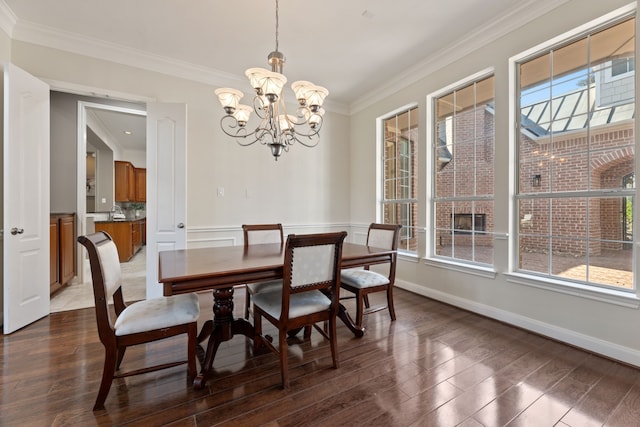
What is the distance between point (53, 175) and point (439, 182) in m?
4.90

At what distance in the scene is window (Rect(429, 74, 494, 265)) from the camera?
2930 mm

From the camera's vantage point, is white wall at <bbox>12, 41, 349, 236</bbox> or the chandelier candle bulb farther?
white wall at <bbox>12, 41, 349, 236</bbox>

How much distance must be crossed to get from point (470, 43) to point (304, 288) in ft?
9.78

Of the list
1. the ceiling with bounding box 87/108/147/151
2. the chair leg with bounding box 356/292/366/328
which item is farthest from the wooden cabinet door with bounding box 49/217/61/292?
the chair leg with bounding box 356/292/366/328

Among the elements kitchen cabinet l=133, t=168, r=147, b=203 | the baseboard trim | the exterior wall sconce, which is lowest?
the baseboard trim

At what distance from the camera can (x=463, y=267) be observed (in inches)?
120

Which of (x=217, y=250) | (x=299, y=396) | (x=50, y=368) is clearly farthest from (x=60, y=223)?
(x=299, y=396)

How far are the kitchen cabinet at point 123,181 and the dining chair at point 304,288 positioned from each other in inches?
281

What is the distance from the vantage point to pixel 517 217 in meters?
2.66

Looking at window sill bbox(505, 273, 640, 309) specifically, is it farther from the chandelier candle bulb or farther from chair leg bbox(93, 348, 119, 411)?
chair leg bbox(93, 348, 119, 411)

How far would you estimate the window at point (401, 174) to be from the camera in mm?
3793

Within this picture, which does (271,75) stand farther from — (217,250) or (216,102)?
(216,102)

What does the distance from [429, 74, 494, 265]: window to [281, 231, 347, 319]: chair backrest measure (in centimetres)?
191

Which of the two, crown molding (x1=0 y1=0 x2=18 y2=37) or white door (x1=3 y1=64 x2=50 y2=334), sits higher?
crown molding (x1=0 y1=0 x2=18 y2=37)
